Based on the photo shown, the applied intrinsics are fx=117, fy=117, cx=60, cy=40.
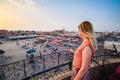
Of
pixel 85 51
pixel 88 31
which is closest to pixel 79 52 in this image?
pixel 85 51

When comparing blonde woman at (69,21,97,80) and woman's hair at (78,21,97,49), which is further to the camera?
woman's hair at (78,21,97,49)

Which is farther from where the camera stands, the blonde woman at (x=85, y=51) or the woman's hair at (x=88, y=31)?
the woman's hair at (x=88, y=31)

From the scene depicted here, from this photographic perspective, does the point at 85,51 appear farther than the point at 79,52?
No

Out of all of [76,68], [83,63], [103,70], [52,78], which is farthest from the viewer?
[103,70]

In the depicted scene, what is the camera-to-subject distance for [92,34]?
5.27 feet

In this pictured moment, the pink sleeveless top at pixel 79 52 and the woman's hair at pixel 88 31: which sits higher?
the woman's hair at pixel 88 31

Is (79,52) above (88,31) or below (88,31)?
below

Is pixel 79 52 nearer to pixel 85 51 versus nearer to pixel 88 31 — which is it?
pixel 85 51

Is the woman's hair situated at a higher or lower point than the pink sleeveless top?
higher

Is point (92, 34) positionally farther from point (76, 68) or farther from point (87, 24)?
point (76, 68)

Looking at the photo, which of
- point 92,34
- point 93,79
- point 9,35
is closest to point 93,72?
point 93,79

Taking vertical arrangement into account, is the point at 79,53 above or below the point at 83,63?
above

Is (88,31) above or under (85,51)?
above

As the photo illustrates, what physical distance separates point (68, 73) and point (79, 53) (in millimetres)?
1662
